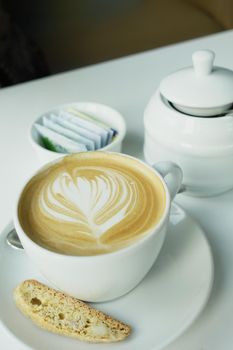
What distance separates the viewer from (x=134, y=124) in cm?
74

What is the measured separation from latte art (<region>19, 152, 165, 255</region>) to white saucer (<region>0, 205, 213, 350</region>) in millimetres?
65

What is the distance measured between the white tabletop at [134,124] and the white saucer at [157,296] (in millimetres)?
23

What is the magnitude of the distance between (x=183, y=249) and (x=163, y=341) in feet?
0.39

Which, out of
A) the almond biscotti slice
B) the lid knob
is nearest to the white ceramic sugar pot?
the lid knob

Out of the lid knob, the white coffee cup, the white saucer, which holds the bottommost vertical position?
the white saucer

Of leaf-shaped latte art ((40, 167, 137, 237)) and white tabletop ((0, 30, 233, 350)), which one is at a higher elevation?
leaf-shaped latte art ((40, 167, 137, 237))

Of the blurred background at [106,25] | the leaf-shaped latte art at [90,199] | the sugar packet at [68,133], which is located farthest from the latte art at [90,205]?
the blurred background at [106,25]

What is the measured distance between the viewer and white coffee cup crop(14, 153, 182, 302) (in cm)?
41

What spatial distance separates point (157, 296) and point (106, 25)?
4.11 feet

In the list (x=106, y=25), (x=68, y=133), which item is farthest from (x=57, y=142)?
(x=106, y=25)

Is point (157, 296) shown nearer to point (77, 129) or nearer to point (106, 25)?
point (77, 129)

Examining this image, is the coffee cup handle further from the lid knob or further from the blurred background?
the blurred background

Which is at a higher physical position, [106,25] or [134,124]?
[134,124]

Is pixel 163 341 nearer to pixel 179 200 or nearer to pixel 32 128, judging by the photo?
pixel 179 200
